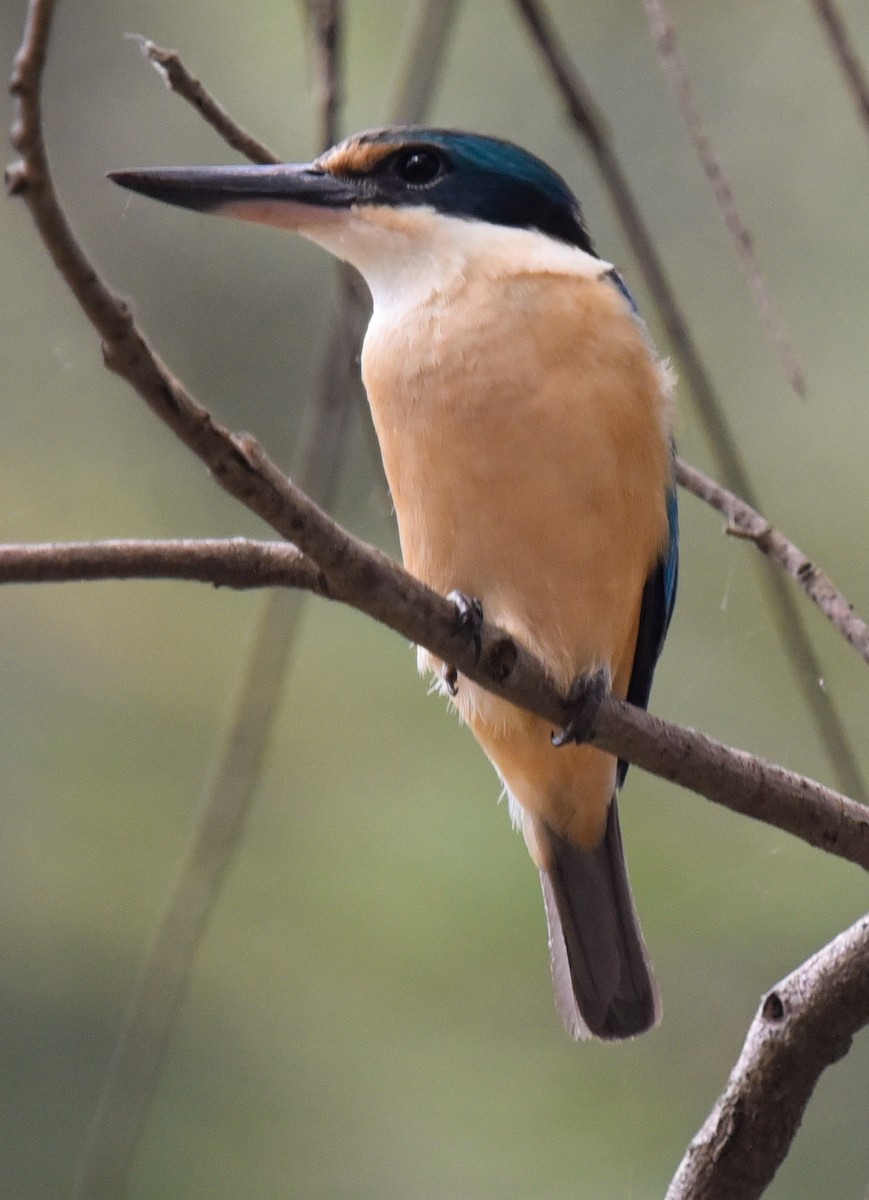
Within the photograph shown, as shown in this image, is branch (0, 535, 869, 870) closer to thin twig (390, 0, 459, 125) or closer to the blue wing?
the blue wing

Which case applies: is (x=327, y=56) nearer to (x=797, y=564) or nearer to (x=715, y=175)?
(x=715, y=175)

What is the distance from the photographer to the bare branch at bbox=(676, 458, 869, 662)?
1.50 meters

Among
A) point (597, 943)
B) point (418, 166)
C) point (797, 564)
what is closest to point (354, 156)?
point (418, 166)

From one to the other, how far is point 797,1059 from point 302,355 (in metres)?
1.90

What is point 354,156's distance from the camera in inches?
64.9

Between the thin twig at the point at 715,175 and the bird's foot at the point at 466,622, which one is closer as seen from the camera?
the bird's foot at the point at 466,622

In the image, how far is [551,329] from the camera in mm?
1551

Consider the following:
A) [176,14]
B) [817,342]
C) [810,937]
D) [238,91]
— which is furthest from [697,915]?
[176,14]

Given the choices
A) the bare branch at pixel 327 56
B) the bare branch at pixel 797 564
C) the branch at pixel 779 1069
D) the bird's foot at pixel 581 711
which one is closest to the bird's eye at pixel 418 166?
the bare branch at pixel 327 56

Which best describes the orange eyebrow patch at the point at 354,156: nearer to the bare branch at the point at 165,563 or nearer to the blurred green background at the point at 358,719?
the bare branch at the point at 165,563

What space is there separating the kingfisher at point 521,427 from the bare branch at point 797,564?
0.09 meters

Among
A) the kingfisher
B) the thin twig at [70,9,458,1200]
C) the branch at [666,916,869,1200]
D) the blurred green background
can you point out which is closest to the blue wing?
the kingfisher

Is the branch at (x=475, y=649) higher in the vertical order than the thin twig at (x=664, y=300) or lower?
lower

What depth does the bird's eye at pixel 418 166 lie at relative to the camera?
171 cm
